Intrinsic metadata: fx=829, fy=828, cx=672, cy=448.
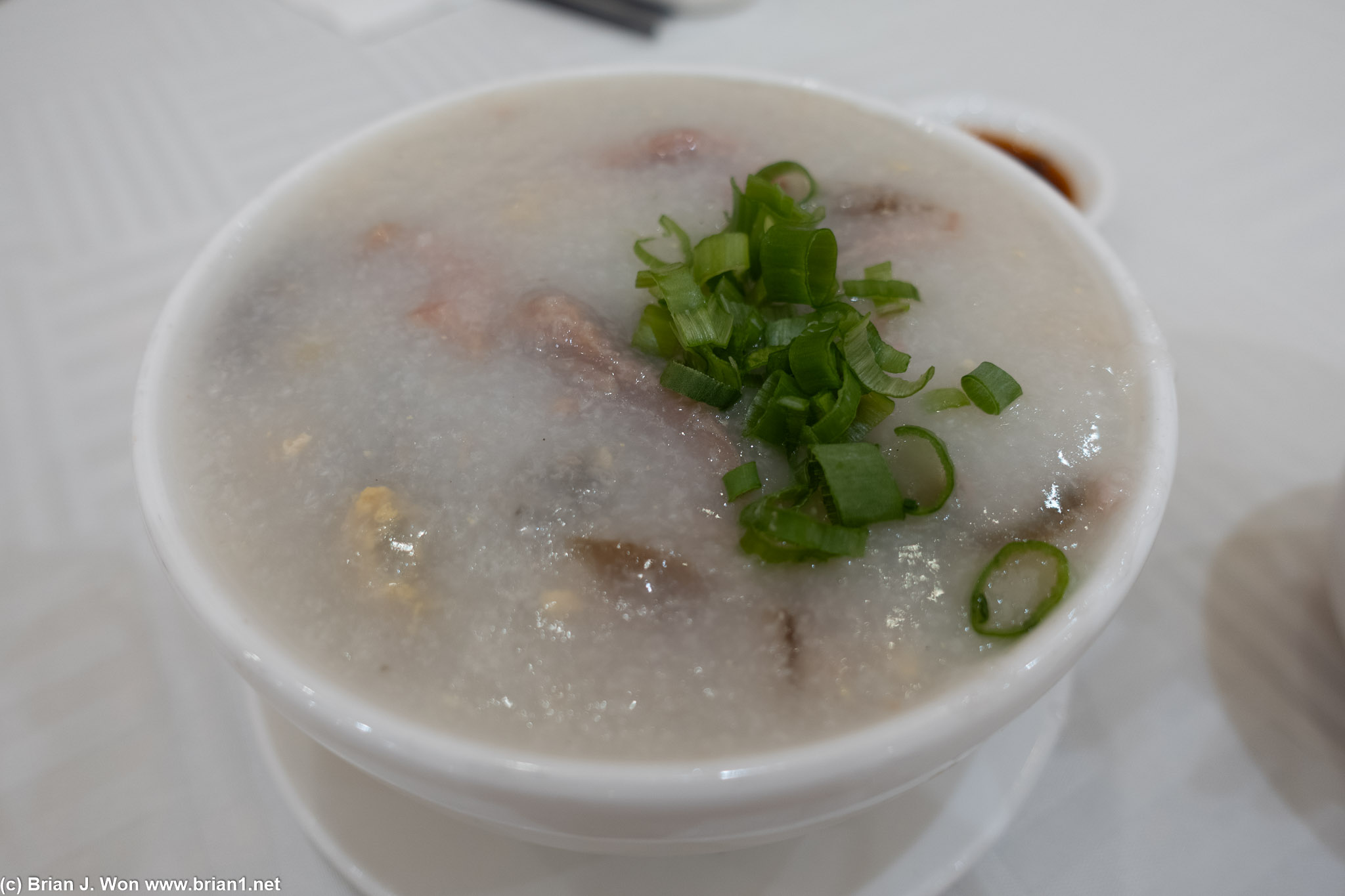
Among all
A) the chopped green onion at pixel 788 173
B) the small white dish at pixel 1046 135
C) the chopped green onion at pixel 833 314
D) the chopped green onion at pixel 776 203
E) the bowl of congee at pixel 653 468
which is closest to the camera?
the bowl of congee at pixel 653 468

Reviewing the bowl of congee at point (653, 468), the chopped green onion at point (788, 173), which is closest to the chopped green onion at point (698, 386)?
the bowl of congee at point (653, 468)

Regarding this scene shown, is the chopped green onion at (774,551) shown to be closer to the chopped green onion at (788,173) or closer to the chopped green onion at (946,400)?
the chopped green onion at (946,400)

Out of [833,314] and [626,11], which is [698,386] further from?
[626,11]

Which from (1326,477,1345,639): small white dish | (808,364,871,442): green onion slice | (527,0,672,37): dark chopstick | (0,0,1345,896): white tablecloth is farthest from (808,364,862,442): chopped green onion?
(527,0,672,37): dark chopstick

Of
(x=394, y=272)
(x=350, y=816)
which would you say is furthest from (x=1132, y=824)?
(x=394, y=272)

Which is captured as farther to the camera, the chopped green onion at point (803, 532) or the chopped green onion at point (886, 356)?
the chopped green onion at point (886, 356)

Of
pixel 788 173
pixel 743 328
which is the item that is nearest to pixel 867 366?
pixel 743 328
